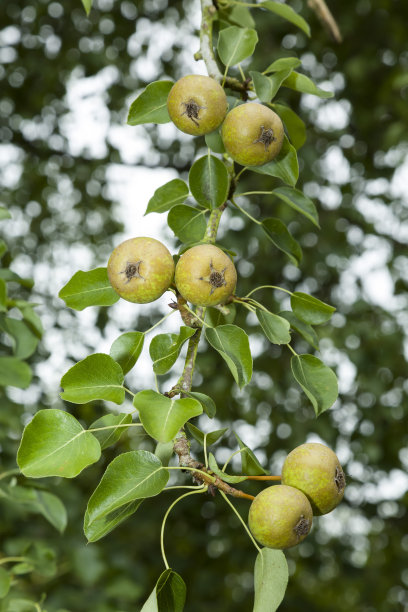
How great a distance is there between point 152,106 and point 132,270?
357 millimetres

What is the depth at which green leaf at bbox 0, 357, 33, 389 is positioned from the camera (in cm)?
142

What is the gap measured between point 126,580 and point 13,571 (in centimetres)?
94

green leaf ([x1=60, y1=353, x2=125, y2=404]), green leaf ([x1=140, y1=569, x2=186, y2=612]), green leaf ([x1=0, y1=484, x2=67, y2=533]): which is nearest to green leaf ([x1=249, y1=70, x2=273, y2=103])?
green leaf ([x1=60, y1=353, x2=125, y2=404])

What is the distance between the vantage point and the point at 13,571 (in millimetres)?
1402

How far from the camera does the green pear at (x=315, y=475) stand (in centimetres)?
85

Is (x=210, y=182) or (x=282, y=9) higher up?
(x=282, y=9)

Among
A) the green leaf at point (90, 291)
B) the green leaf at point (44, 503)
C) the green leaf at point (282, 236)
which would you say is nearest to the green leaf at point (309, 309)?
the green leaf at point (282, 236)

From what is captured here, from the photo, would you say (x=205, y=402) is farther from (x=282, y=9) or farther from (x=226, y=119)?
(x=282, y=9)

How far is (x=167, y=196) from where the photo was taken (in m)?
1.22

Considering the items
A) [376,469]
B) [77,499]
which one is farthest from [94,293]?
[376,469]

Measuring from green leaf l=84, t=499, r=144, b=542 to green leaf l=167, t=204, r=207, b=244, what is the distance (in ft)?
1.47

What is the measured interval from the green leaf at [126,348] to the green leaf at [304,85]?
56cm

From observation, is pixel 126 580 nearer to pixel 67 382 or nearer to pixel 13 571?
pixel 13 571

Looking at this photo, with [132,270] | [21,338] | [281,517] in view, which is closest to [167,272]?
[132,270]
